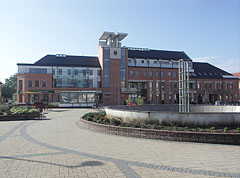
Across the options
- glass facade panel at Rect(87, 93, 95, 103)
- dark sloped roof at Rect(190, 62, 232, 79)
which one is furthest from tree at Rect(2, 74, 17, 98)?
dark sloped roof at Rect(190, 62, 232, 79)

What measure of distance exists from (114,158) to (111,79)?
47059 mm

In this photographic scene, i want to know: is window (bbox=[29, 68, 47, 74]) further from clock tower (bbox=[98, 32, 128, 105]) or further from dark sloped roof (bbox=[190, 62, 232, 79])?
dark sloped roof (bbox=[190, 62, 232, 79])

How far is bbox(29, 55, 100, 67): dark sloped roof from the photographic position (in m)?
52.6

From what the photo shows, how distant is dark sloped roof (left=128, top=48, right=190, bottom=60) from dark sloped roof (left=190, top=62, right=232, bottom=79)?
5.52m

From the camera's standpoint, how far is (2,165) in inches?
245

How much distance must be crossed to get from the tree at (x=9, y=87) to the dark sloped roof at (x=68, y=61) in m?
54.8

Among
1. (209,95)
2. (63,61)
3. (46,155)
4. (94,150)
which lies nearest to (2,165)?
(46,155)

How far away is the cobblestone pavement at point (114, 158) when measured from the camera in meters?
5.62

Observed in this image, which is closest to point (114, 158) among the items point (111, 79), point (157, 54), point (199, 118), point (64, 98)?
point (199, 118)

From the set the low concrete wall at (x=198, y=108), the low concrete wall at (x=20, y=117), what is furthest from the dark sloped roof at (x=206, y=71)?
the low concrete wall at (x=20, y=117)

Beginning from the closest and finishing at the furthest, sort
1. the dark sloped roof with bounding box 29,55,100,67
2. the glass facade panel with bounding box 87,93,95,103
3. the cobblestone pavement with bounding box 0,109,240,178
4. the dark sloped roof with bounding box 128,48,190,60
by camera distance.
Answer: the cobblestone pavement with bounding box 0,109,240,178 < the glass facade panel with bounding box 87,93,95,103 < the dark sloped roof with bounding box 29,55,100,67 < the dark sloped roof with bounding box 128,48,190,60

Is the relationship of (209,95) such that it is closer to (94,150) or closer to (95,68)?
(95,68)

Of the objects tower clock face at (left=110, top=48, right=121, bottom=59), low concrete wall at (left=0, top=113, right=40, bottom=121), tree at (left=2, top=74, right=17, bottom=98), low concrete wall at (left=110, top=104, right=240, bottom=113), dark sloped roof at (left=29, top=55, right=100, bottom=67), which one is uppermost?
tower clock face at (left=110, top=48, right=121, bottom=59)

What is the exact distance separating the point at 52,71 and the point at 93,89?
11184 millimetres
